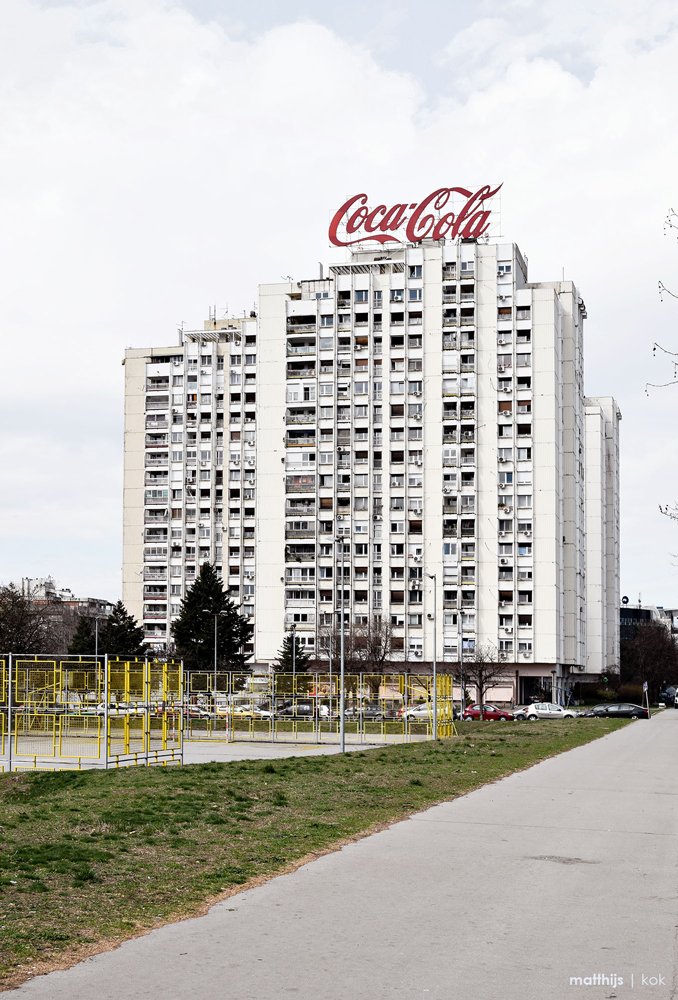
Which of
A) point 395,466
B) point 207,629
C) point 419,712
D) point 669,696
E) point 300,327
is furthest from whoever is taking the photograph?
point 669,696

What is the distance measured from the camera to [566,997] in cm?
763

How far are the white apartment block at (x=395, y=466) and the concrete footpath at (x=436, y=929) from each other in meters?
82.6

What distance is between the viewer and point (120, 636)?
9125cm

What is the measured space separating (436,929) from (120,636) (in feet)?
276

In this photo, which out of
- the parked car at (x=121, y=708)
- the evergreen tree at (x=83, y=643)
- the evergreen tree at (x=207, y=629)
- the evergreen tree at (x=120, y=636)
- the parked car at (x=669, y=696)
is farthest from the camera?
the parked car at (x=669, y=696)

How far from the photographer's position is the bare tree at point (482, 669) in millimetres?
89750

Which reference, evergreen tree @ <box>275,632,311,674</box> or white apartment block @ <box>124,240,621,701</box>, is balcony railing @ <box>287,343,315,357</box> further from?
evergreen tree @ <box>275,632,311,674</box>

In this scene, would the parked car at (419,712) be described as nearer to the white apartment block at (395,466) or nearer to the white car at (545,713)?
the white car at (545,713)

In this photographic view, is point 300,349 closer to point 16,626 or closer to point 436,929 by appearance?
point 16,626

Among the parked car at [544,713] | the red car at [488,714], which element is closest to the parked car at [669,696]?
the parked car at [544,713]

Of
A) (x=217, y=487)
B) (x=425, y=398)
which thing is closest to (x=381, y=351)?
(x=425, y=398)

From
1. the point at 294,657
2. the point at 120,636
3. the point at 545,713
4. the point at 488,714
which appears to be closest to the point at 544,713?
the point at 545,713

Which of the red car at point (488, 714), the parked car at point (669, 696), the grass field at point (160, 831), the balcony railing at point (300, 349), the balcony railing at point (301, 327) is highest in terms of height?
the balcony railing at point (301, 327)

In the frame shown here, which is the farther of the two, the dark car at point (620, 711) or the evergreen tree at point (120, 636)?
the evergreen tree at point (120, 636)
